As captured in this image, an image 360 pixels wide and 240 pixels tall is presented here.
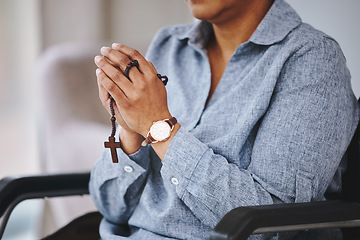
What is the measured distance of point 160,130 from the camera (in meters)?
1.00

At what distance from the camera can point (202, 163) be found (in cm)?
99

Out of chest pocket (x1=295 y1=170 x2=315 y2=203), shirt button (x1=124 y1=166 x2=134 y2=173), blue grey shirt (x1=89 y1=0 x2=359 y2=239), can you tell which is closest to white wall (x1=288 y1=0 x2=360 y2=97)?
blue grey shirt (x1=89 y1=0 x2=359 y2=239)

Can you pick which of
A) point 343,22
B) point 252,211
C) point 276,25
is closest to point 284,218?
point 252,211

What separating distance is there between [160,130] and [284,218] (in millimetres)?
287

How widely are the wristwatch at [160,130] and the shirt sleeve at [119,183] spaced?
13cm

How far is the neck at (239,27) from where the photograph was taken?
3.90 ft

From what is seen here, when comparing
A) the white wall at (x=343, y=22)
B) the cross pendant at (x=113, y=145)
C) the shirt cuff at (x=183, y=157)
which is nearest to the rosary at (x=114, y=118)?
the cross pendant at (x=113, y=145)

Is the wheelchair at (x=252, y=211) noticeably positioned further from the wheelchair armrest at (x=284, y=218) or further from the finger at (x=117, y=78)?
the finger at (x=117, y=78)

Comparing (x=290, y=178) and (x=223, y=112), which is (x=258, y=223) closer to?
(x=290, y=178)

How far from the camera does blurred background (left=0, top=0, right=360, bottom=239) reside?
1981 mm

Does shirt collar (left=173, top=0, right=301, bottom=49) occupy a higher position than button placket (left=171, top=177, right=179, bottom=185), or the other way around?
shirt collar (left=173, top=0, right=301, bottom=49)

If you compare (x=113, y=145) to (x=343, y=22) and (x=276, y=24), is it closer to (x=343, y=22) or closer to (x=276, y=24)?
(x=276, y=24)

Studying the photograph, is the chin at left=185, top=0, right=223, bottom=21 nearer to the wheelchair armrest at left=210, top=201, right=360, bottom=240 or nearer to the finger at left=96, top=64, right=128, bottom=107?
the finger at left=96, top=64, right=128, bottom=107

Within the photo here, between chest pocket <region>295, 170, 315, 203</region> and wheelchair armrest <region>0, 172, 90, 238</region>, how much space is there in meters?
0.55
